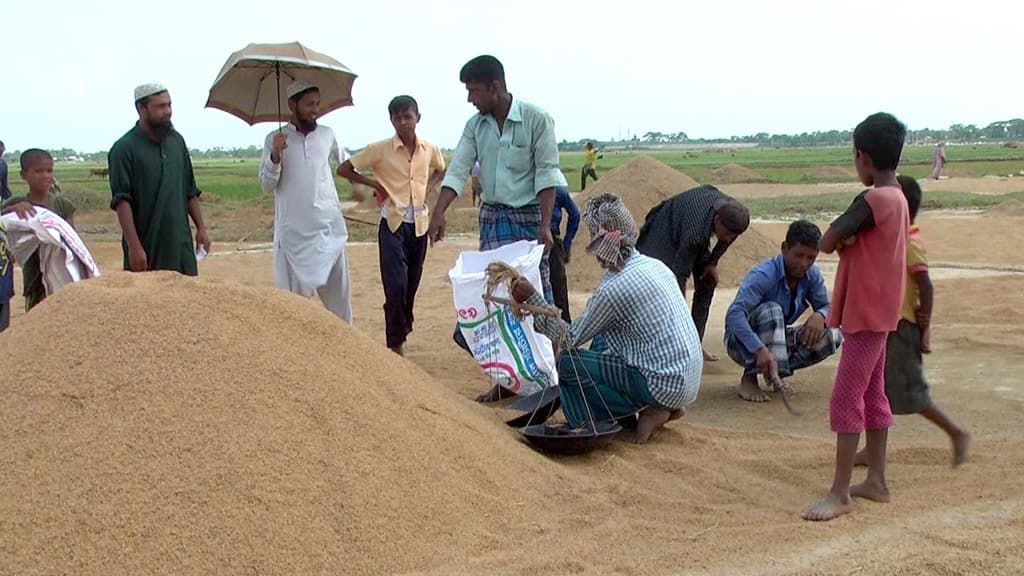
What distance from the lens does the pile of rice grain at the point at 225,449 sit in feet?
9.03

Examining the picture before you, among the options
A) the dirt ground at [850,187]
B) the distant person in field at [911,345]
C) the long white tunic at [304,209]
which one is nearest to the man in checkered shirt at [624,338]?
the distant person in field at [911,345]

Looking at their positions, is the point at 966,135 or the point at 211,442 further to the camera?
the point at 966,135

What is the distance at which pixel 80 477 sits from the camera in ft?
9.34

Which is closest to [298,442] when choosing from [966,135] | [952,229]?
[952,229]

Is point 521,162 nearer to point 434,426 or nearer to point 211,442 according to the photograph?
point 434,426

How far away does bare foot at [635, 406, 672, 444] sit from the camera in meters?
4.09

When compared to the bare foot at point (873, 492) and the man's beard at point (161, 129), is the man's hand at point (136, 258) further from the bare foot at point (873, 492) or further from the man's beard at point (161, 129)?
the bare foot at point (873, 492)

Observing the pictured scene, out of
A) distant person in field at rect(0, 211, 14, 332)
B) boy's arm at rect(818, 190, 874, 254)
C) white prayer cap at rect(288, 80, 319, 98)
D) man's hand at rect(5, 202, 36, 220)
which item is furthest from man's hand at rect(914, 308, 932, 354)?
distant person in field at rect(0, 211, 14, 332)

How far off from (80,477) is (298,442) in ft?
2.03

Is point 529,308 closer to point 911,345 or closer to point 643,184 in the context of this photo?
point 911,345

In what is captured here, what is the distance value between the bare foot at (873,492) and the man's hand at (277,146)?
10.2 feet

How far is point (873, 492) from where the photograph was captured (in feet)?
10.8

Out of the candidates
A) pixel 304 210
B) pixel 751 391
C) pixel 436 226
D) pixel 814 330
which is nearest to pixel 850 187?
pixel 751 391

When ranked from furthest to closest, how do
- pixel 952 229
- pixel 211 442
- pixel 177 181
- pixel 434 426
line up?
pixel 952 229 < pixel 177 181 < pixel 434 426 < pixel 211 442
